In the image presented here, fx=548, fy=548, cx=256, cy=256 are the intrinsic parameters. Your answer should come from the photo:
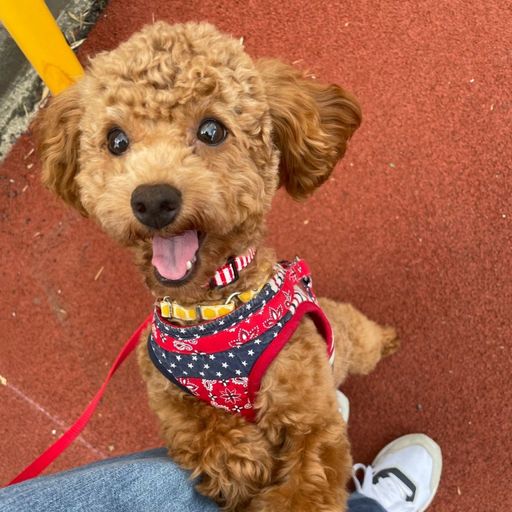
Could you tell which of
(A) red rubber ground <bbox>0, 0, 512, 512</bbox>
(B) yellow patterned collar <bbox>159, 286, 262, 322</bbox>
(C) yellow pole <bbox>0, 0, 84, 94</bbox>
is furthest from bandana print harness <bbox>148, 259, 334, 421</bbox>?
(C) yellow pole <bbox>0, 0, 84, 94</bbox>

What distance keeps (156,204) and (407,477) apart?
3.82 ft

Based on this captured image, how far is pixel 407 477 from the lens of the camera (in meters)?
1.56

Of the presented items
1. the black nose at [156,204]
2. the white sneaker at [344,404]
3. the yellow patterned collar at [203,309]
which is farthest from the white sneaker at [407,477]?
the black nose at [156,204]

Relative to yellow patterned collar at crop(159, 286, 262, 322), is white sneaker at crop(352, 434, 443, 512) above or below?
below

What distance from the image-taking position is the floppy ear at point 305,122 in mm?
1004

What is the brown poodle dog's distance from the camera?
0.89 meters

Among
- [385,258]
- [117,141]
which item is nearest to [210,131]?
[117,141]

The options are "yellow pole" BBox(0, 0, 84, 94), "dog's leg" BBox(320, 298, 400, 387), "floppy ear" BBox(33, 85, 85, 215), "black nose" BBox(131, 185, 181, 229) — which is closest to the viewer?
"black nose" BBox(131, 185, 181, 229)

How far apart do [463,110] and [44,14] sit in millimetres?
1263

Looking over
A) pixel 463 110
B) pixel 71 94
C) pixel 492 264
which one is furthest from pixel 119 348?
pixel 463 110

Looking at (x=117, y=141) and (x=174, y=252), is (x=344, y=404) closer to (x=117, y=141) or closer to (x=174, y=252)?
(x=174, y=252)

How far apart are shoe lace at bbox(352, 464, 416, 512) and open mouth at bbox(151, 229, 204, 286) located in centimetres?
94

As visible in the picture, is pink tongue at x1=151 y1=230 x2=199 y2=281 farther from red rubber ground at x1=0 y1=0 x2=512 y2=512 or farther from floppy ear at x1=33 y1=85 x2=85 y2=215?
red rubber ground at x1=0 y1=0 x2=512 y2=512

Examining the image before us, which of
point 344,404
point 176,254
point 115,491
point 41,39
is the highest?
point 41,39
